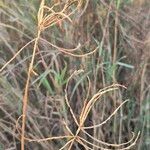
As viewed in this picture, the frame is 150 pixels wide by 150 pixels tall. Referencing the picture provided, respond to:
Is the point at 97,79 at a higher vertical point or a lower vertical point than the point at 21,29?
lower

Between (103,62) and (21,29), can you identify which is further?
(21,29)

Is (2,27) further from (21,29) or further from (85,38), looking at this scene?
(85,38)

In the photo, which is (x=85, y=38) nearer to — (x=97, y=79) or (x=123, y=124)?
(x=97, y=79)

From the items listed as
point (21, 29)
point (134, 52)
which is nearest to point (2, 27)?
point (21, 29)

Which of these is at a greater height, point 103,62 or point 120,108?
point 103,62

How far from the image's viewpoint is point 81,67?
1178 millimetres

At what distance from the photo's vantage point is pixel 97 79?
3.84ft

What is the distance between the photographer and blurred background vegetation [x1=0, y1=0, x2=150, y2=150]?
1.12 meters

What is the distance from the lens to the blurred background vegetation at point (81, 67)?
1.12m

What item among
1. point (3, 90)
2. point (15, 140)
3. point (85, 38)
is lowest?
point (15, 140)

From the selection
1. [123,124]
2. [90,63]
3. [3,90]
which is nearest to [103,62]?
[90,63]

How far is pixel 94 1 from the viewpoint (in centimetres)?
129

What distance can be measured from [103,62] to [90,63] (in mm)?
35

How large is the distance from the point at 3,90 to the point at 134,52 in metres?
0.38
